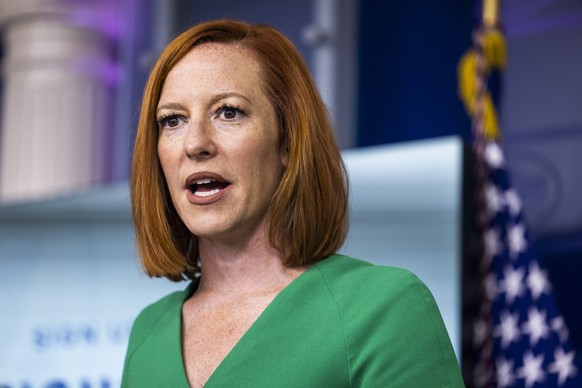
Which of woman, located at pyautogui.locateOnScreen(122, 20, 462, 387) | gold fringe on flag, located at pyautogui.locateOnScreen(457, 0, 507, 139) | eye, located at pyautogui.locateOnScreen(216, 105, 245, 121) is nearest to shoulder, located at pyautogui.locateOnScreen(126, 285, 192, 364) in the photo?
woman, located at pyautogui.locateOnScreen(122, 20, 462, 387)

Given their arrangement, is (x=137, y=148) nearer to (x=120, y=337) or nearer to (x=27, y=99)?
(x=120, y=337)

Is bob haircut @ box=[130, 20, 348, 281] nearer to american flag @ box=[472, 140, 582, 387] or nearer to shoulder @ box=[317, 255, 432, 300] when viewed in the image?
shoulder @ box=[317, 255, 432, 300]

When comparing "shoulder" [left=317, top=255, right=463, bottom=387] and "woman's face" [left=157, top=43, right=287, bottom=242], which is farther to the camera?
"woman's face" [left=157, top=43, right=287, bottom=242]

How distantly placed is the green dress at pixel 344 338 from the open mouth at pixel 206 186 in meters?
0.13

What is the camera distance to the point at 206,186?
1200 millimetres

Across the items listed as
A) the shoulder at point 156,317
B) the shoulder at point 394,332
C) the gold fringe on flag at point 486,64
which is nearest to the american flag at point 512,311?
the gold fringe on flag at point 486,64

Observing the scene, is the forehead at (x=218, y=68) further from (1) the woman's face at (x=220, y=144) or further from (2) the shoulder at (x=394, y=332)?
(2) the shoulder at (x=394, y=332)

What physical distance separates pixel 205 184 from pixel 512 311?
1382mm

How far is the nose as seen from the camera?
3.85 feet

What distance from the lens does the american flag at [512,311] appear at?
237 cm

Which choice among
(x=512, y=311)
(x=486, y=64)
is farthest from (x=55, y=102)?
(x=512, y=311)

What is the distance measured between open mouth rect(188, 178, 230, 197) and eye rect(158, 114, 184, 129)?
0.24ft

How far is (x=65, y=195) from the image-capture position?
9.96 feet

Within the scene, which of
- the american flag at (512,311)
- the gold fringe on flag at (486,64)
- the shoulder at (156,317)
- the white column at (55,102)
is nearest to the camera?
the shoulder at (156,317)
